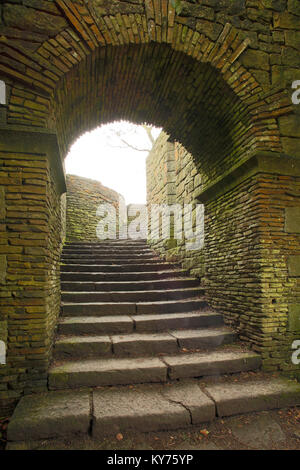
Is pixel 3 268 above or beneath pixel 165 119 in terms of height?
beneath

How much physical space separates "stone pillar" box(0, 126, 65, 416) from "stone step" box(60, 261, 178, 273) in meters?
2.80

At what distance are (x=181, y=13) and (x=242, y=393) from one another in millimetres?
4243

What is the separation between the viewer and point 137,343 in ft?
11.0

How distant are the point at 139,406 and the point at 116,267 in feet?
11.2

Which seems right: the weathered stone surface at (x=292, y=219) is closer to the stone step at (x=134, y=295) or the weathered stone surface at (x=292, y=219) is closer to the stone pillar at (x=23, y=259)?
the stone step at (x=134, y=295)

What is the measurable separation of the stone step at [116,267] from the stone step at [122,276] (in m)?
0.32

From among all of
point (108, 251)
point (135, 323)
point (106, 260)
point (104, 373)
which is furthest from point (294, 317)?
point (108, 251)

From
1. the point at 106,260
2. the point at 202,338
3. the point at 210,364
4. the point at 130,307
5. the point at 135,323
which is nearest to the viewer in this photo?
the point at 210,364

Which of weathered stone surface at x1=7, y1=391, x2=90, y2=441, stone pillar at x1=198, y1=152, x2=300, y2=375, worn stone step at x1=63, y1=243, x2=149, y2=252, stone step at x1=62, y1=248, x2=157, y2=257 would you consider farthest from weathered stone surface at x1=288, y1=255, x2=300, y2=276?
worn stone step at x1=63, y1=243, x2=149, y2=252

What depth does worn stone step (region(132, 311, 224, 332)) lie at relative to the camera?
12.6 ft

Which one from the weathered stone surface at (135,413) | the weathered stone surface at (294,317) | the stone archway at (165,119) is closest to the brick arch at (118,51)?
the stone archway at (165,119)

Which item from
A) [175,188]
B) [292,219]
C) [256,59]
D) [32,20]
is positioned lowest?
[292,219]

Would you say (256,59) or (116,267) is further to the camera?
(116,267)

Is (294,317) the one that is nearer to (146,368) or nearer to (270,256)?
(270,256)
